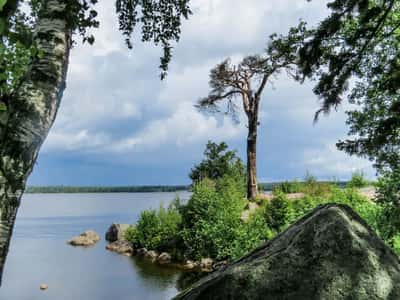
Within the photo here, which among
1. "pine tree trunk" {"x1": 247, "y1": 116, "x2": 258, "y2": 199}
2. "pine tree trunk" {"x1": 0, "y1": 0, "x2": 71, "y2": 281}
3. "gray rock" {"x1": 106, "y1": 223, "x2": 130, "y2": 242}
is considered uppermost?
"pine tree trunk" {"x1": 247, "y1": 116, "x2": 258, "y2": 199}

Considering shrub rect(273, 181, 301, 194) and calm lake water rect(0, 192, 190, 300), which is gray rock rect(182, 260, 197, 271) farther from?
shrub rect(273, 181, 301, 194)

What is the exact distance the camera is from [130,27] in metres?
4.74

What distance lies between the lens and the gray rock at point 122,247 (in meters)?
18.8

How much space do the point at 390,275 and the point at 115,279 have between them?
485 inches

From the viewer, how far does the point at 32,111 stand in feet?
7.12

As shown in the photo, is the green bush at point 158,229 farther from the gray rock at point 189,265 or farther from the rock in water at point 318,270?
the rock in water at point 318,270

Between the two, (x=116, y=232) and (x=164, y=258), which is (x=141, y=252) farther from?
(x=116, y=232)

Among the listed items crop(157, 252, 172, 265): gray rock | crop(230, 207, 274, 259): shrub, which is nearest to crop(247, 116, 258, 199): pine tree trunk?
crop(157, 252, 172, 265): gray rock

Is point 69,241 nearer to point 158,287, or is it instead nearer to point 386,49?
point 158,287

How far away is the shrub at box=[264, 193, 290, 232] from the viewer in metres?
A: 13.4

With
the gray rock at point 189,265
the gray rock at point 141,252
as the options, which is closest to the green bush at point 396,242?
the gray rock at point 189,265

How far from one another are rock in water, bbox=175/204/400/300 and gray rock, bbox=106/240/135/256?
16.5 meters

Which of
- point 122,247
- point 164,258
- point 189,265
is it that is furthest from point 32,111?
point 122,247

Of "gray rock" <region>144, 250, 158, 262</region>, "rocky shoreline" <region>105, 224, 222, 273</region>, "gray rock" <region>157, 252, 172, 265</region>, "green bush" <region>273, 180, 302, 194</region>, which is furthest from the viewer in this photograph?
"green bush" <region>273, 180, 302, 194</region>
